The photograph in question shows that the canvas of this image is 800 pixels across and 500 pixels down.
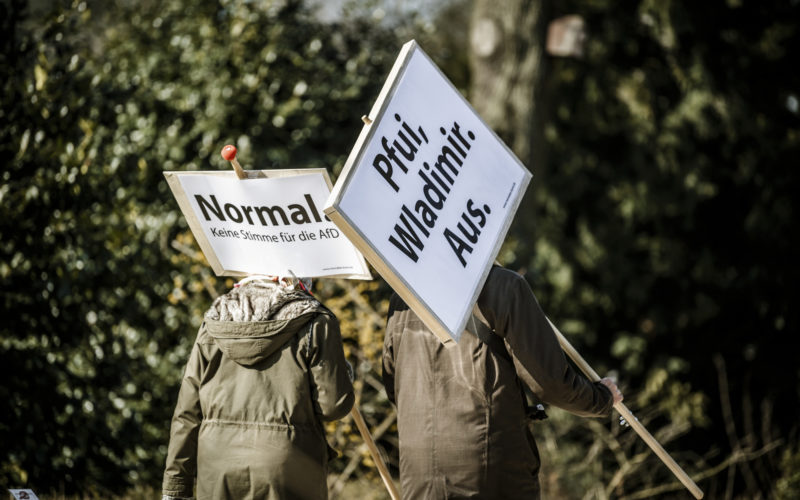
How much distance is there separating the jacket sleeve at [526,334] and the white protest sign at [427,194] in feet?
0.28

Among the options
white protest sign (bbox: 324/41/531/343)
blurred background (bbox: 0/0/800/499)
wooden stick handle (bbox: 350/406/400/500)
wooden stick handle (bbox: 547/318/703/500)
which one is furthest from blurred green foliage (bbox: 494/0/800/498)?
white protest sign (bbox: 324/41/531/343)

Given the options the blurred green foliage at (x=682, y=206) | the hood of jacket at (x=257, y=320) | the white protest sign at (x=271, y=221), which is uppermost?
the white protest sign at (x=271, y=221)

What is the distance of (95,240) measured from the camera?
4484mm

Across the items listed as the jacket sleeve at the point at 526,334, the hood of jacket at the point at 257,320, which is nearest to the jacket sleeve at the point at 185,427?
the hood of jacket at the point at 257,320

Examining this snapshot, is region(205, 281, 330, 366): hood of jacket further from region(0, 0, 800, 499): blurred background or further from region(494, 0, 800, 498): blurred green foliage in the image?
region(494, 0, 800, 498): blurred green foliage

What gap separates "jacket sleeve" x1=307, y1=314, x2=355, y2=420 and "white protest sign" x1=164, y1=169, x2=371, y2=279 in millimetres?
258

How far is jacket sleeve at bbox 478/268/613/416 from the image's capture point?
2.55m

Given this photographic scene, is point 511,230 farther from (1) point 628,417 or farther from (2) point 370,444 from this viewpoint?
(2) point 370,444

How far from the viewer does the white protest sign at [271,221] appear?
2797 millimetres

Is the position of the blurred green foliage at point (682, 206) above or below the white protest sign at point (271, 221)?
below

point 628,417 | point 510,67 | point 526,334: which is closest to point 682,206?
point 510,67

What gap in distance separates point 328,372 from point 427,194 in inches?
25.3

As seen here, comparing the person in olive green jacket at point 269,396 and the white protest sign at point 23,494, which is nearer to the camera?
the person in olive green jacket at point 269,396

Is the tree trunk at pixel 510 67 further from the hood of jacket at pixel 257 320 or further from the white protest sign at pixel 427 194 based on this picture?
the hood of jacket at pixel 257 320
